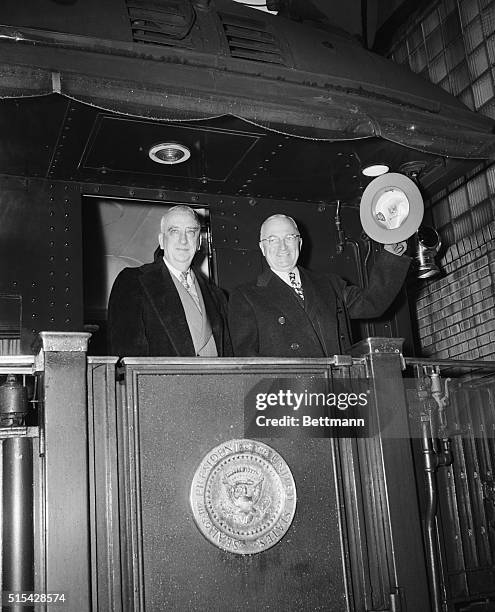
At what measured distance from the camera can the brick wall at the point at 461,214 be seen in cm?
554

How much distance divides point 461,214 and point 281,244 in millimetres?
2651

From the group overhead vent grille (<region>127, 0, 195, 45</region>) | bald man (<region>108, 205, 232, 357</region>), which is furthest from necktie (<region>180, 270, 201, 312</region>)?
overhead vent grille (<region>127, 0, 195, 45</region>)

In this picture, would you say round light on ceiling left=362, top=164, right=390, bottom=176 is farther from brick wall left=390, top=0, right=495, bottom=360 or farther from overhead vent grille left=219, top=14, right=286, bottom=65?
overhead vent grille left=219, top=14, right=286, bottom=65

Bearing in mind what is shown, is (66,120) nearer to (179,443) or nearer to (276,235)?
(276,235)

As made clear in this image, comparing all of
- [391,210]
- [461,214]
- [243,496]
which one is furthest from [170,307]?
[461,214]

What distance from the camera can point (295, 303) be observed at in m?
3.78

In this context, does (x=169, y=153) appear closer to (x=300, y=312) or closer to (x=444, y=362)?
(x=300, y=312)

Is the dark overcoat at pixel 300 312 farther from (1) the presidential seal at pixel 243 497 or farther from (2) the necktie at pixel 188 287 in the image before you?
(1) the presidential seal at pixel 243 497

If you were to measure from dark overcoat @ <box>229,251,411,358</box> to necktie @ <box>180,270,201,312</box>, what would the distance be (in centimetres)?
19

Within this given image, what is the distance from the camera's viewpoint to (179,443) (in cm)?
307

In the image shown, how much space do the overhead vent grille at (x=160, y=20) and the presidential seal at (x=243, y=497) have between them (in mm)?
2773

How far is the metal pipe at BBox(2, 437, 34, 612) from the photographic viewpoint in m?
2.76

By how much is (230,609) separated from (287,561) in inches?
12.8

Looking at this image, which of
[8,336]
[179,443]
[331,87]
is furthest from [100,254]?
[179,443]
